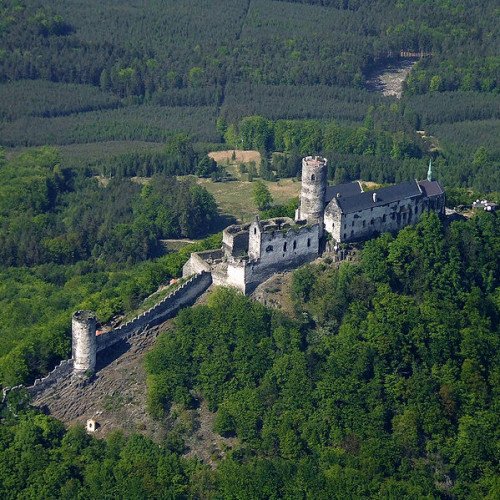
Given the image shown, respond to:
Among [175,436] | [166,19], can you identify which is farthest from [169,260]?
[166,19]

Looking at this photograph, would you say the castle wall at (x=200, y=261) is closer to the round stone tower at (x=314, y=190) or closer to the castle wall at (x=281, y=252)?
the castle wall at (x=281, y=252)

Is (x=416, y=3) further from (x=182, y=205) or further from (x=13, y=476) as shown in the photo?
(x=13, y=476)

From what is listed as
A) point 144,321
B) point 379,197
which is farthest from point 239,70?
point 144,321

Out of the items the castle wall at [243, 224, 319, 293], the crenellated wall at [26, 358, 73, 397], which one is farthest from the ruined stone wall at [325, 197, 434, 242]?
the crenellated wall at [26, 358, 73, 397]

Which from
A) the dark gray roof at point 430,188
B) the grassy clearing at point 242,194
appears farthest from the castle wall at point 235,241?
the grassy clearing at point 242,194

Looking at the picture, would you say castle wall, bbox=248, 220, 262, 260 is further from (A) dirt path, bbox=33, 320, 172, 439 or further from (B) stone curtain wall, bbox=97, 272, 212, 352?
(A) dirt path, bbox=33, 320, 172, 439

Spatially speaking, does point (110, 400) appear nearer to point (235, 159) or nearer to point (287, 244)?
point (287, 244)
